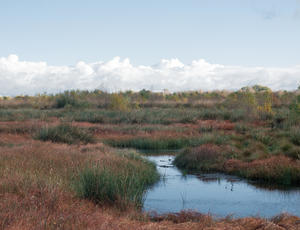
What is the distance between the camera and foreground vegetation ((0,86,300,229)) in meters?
7.59

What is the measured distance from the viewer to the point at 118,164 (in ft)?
52.1

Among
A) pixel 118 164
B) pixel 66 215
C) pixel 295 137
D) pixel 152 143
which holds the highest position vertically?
pixel 295 137

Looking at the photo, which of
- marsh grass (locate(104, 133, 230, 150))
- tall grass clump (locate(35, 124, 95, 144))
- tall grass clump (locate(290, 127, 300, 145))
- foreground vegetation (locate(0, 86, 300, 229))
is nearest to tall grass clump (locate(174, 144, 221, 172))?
foreground vegetation (locate(0, 86, 300, 229))

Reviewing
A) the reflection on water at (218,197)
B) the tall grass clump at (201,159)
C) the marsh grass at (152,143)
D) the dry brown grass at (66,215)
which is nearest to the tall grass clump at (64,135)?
the marsh grass at (152,143)

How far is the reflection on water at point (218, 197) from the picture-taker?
39.0 feet

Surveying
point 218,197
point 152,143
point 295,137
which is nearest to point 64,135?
point 152,143

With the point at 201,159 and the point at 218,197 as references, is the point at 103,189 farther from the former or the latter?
the point at 201,159

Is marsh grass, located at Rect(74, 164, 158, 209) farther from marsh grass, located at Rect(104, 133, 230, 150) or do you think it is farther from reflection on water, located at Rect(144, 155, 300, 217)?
marsh grass, located at Rect(104, 133, 230, 150)

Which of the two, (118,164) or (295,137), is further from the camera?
(295,137)

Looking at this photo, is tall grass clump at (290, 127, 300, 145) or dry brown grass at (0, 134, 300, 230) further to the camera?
tall grass clump at (290, 127, 300, 145)

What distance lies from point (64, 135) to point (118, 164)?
23.9ft

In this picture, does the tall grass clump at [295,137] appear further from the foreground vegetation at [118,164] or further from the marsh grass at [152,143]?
the marsh grass at [152,143]

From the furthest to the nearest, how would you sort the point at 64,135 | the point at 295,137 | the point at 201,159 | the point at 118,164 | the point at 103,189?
the point at 64,135 → the point at 295,137 → the point at 201,159 → the point at 118,164 → the point at 103,189

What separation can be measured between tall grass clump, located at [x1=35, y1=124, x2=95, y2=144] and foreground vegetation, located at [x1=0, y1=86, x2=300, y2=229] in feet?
0.19
